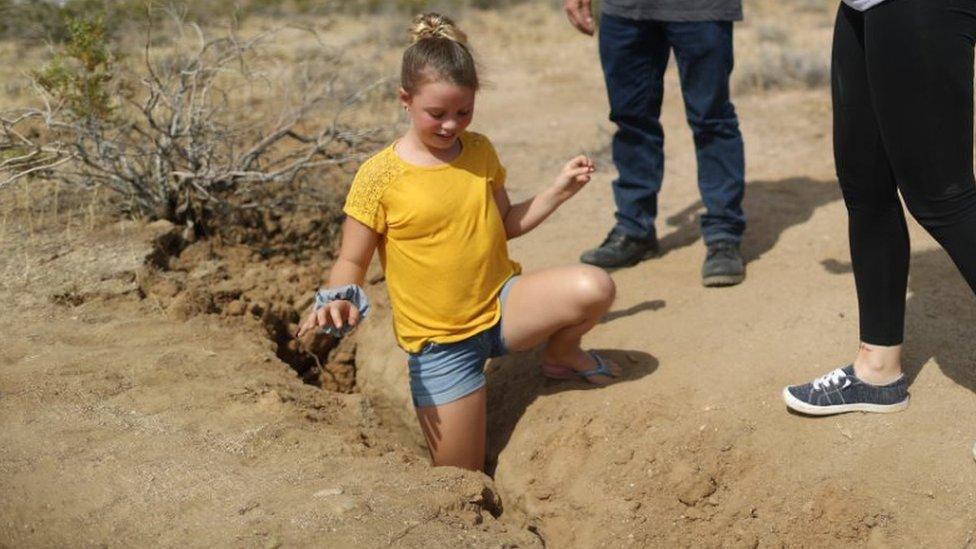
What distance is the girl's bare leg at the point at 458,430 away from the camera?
333 cm

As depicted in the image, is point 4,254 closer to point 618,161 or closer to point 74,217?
point 74,217

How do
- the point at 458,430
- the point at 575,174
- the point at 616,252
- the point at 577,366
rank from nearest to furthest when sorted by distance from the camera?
the point at 575,174
the point at 458,430
the point at 577,366
the point at 616,252

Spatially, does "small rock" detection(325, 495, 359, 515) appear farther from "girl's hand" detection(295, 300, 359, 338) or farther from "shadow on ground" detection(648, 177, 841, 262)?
"shadow on ground" detection(648, 177, 841, 262)

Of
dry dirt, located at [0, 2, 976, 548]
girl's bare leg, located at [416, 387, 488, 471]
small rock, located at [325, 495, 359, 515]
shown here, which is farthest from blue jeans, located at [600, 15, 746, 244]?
small rock, located at [325, 495, 359, 515]

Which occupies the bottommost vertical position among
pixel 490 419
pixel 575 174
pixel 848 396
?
pixel 490 419

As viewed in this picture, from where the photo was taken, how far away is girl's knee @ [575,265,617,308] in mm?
3219

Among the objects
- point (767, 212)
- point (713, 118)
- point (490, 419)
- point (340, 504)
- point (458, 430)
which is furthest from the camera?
point (767, 212)

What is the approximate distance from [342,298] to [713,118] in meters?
1.70

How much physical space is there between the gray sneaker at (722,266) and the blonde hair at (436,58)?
133 centimetres

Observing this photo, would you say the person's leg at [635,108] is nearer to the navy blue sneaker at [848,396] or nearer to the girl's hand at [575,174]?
the girl's hand at [575,174]

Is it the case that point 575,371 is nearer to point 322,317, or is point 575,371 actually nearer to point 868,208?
point 322,317

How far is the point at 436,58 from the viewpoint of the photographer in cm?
300

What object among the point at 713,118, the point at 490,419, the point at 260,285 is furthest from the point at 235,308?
the point at 713,118

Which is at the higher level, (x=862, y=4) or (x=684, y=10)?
(x=862, y=4)
